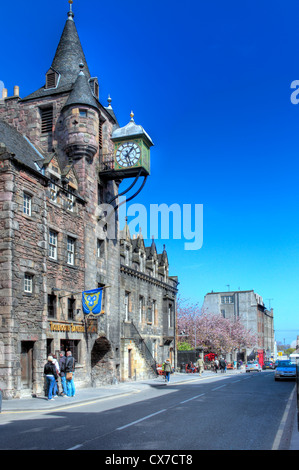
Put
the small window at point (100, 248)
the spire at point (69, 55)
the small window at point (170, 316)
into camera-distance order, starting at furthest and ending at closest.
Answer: the small window at point (170, 316), the spire at point (69, 55), the small window at point (100, 248)

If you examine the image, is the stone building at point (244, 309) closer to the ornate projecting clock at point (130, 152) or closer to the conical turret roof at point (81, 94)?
the ornate projecting clock at point (130, 152)

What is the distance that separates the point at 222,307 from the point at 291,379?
211 feet

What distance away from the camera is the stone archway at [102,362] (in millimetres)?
29766

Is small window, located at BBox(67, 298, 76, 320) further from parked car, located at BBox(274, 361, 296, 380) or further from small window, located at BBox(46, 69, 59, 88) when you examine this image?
parked car, located at BBox(274, 361, 296, 380)

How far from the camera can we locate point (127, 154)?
2889 cm

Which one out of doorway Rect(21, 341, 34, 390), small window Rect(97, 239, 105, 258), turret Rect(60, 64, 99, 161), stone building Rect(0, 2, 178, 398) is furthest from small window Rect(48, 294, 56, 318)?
turret Rect(60, 64, 99, 161)

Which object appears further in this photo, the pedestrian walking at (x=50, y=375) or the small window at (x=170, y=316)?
the small window at (x=170, y=316)

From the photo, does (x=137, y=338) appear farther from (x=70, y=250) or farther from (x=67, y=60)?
(x=67, y=60)

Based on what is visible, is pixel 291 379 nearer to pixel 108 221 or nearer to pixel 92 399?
pixel 108 221

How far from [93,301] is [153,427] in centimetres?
1381

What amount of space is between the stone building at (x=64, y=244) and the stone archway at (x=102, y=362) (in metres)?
0.06

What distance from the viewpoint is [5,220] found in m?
20.1

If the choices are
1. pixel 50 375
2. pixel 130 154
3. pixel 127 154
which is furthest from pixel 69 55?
pixel 50 375

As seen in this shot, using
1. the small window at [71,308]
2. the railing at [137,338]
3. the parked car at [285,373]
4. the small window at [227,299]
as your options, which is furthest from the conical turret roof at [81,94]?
the small window at [227,299]
